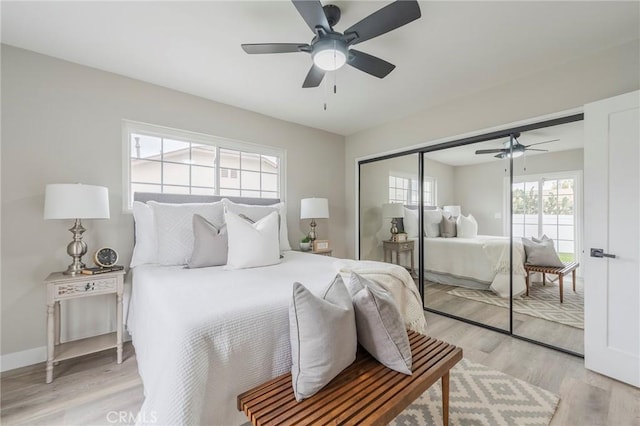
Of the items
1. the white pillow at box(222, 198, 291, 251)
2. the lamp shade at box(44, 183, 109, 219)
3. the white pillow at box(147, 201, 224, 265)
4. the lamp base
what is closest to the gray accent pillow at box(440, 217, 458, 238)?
the white pillow at box(222, 198, 291, 251)

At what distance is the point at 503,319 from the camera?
2836 mm

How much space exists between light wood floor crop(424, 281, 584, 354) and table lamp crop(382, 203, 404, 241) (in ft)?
2.73

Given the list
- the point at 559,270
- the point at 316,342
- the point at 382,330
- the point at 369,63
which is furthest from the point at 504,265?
the point at 316,342

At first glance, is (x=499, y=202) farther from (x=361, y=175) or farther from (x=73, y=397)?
(x=73, y=397)

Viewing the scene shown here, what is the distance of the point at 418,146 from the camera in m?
3.54

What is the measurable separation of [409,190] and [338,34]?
7.81 ft

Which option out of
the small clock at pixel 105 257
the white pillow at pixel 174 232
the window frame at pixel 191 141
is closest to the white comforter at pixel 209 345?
the white pillow at pixel 174 232

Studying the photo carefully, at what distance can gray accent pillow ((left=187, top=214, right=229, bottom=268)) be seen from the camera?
2252 millimetres

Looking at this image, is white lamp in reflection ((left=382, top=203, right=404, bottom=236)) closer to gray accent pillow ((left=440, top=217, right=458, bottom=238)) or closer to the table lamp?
the table lamp

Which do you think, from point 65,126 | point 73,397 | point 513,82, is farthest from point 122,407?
point 513,82

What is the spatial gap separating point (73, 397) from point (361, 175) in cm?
396

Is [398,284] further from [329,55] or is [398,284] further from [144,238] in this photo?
[144,238]

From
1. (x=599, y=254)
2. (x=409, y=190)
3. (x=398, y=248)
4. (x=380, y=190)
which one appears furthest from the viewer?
(x=380, y=190)

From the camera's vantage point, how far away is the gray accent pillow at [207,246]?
2.25m
